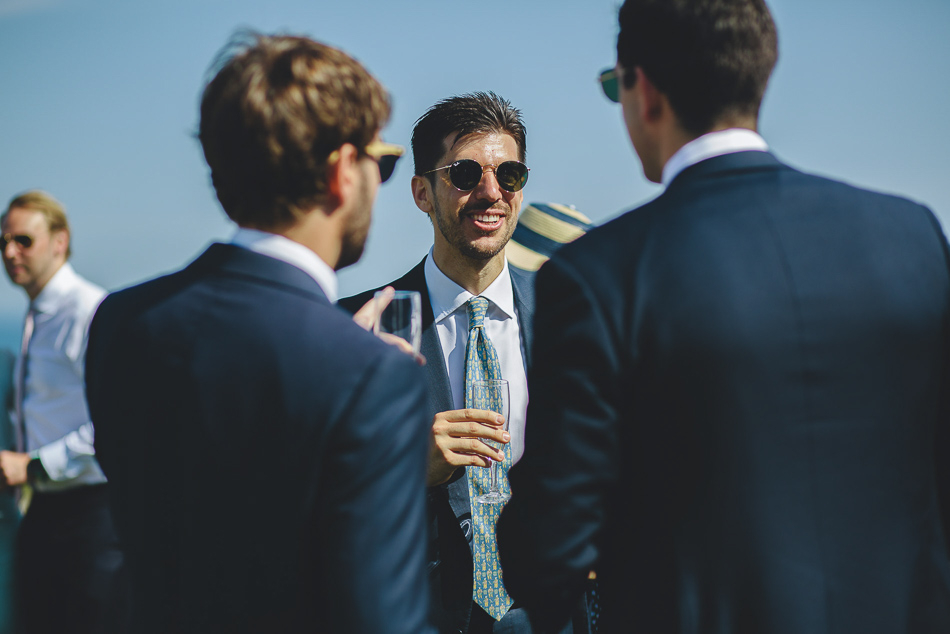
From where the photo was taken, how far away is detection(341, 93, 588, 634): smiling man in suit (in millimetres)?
2914

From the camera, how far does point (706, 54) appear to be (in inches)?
67.4

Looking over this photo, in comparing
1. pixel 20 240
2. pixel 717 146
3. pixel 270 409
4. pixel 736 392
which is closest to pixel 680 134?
pixel 717 146

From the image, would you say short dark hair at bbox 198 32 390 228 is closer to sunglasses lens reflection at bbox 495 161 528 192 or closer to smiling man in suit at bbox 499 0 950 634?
smiling man in suit at bbox 499 0 950 634

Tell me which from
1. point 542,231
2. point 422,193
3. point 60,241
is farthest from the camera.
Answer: point 542,231

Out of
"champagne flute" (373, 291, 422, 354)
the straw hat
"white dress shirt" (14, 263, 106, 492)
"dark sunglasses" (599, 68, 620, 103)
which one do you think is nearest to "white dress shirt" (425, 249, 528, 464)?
"champagne flute" (373, 291, 422, 354)

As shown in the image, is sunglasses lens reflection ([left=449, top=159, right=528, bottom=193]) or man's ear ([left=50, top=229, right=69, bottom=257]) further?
man's ear ([left=50, top=229, right=69, bottom=257])

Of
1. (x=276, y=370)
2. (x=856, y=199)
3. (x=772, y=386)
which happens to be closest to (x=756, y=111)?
(x=856, y=199)

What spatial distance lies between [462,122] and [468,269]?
0.74 m

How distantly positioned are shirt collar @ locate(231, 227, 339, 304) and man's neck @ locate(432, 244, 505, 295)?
73.0 inches

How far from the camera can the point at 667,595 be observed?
1.63 metres

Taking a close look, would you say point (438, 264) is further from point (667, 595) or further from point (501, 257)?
point (667, 595)

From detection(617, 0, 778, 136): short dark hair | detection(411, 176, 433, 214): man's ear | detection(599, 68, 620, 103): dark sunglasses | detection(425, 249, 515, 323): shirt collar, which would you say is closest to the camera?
detection(617, 0, 778, 136): short dark hair

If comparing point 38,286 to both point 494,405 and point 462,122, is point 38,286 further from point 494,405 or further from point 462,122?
point 494,405

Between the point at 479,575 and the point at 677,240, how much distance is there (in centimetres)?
177
